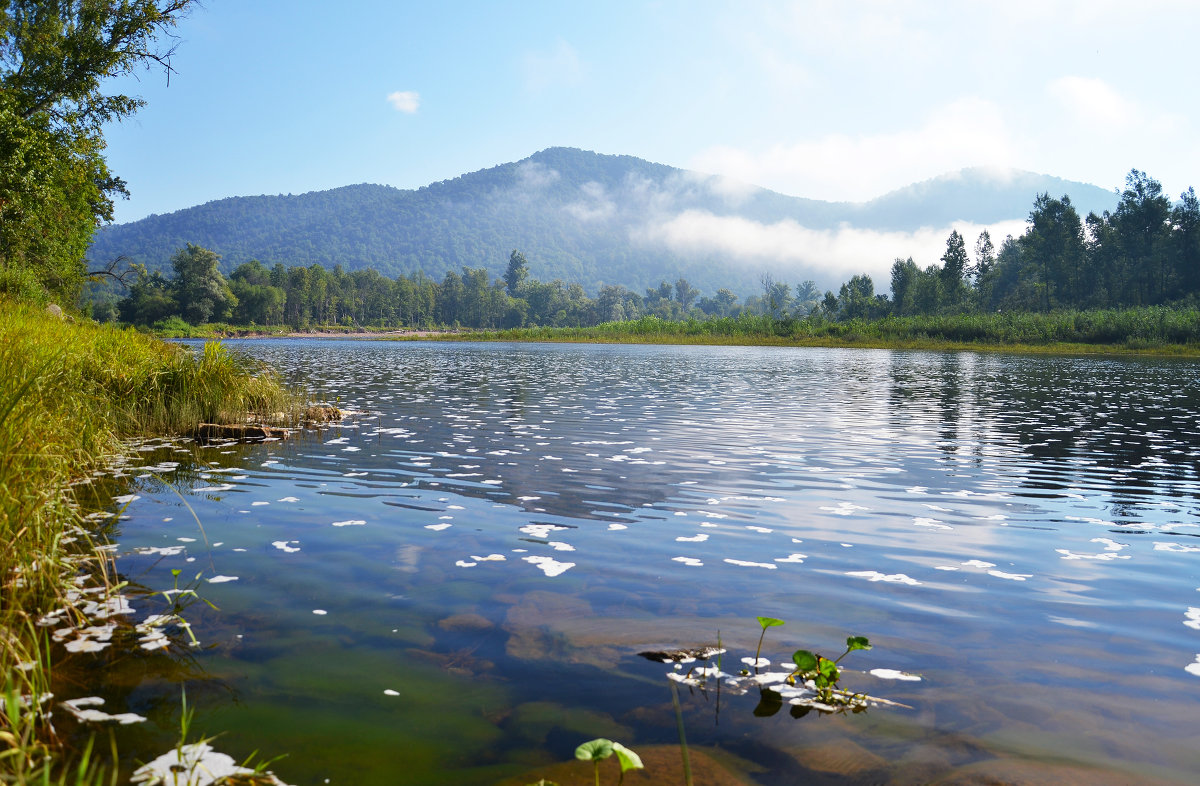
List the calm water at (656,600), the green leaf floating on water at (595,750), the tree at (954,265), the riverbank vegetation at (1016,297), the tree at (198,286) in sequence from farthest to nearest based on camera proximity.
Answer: the tree at (198,286) → the tree at (954,265) → the riverbank vegetation at (1016,297) → the calm water at (656,600) → the green leaf floating on water at (595,750)

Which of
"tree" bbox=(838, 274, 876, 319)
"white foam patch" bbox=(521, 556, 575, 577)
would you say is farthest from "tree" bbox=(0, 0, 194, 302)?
"tree" bbox=(838, 274, 876, 319)

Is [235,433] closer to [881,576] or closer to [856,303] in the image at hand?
[881,576]

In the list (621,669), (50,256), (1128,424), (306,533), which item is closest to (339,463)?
(306,533)

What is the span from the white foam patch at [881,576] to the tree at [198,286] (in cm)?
15555

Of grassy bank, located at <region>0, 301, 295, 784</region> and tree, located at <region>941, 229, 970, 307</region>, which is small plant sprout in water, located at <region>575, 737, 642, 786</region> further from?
tree, located at <region>941, 229, 970, 307</region>

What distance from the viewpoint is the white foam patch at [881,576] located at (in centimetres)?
800

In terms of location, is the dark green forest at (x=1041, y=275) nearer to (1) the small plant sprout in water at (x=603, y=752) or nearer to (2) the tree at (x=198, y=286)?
(2) the tree at (x=198, y=286)

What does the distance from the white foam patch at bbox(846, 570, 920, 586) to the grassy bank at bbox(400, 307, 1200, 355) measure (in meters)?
87.2

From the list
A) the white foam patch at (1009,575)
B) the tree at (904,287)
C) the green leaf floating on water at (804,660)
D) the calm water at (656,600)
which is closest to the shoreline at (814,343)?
the tree at (904,287)

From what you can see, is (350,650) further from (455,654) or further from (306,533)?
(306,533)

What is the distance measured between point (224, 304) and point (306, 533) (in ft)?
514

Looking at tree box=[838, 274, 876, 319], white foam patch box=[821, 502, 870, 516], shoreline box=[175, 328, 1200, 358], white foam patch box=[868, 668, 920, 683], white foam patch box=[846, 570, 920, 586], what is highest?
tree box=[838, 274, 876, 319]

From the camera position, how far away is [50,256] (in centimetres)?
4122

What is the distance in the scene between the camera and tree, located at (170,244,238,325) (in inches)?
5527
